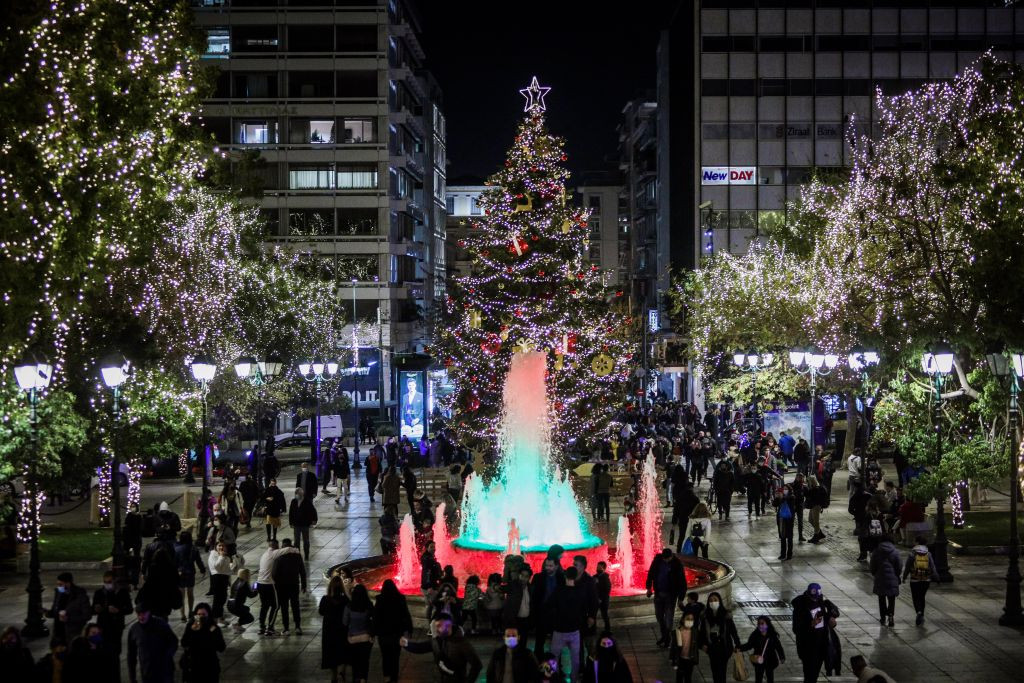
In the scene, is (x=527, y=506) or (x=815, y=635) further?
(x=527, y=506)

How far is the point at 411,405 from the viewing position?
50.2 metres

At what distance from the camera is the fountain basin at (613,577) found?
1966 cm

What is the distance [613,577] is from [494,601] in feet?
15.8

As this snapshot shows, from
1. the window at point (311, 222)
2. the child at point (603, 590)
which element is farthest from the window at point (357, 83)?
the child at point (603, 590)

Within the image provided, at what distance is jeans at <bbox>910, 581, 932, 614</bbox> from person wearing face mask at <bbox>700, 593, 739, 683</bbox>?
182 inches

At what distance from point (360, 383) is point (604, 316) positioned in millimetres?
31397

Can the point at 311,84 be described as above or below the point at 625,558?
above

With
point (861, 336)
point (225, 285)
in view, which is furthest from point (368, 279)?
point (861, 336)

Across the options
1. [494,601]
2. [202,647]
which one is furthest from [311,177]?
[202,647]

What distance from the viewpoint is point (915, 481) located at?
27.1 m

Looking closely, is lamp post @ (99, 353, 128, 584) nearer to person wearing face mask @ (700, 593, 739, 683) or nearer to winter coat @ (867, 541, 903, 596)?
person wearing face mask @ (700, 593, 739, 683)

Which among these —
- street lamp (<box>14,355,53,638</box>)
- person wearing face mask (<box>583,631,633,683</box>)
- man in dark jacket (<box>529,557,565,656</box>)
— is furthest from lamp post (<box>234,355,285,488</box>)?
person wearing face mask (<box>583,631,633,683</box>)

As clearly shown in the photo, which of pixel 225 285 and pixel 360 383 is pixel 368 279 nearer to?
pixel 360 383

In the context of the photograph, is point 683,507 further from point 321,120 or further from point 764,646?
point 321,120
